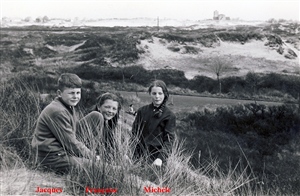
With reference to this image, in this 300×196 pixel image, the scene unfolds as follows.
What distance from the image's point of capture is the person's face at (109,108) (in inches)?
126

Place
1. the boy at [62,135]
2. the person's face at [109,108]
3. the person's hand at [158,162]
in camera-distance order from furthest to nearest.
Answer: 1. the person's face at [109,108]
2. the person's hand at [158,162]
3. the boy at [62,135]

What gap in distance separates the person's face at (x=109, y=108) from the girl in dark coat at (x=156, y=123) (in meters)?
0.27

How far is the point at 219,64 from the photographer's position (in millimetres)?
12305

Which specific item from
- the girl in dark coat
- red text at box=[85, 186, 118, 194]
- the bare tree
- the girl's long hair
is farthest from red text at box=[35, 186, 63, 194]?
the bare tree

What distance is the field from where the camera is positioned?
32.0ft

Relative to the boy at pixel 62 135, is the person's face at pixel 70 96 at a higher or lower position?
higher

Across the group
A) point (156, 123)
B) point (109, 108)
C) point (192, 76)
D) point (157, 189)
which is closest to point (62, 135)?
point (109, 108)

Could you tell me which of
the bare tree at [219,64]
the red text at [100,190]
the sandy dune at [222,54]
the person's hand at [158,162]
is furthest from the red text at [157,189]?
the sandy dune at [222,54]

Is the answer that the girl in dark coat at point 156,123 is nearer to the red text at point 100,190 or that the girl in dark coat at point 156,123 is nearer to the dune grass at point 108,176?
the dune grass at point 108,176

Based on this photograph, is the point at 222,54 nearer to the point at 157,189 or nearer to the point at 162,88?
the point at 162,88

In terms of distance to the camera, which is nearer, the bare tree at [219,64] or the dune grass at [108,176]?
the dune grass at [108,176]

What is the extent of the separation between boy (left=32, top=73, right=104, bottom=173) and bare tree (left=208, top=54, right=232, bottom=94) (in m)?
9.31

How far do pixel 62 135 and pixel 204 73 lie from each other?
9.81 metres

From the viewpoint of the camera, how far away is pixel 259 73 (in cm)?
1220
